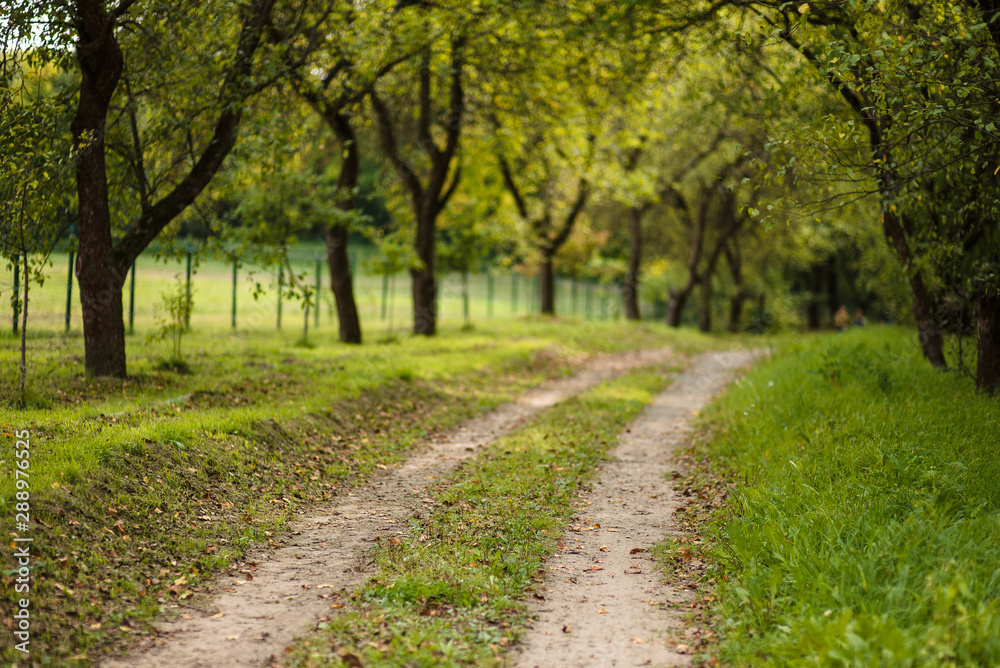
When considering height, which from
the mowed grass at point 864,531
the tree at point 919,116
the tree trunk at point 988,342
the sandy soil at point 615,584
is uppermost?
the tree at point 919,116

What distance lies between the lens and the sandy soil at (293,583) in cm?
430

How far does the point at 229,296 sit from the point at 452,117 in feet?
24.8

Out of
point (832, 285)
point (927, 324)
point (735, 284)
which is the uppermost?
point (832, 285)

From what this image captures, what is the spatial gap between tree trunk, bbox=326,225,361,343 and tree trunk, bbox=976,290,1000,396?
36.8ft

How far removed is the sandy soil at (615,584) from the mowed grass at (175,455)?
8.36 feet

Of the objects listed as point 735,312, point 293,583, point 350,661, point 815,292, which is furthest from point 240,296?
point 815,292

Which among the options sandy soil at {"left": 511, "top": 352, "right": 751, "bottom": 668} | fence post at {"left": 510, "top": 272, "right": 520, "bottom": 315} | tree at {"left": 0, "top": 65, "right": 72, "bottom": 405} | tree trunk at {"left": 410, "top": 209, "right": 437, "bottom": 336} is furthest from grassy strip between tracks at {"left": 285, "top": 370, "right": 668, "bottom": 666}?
fence post at {"left": 510, "top": 272, "right": 520, "bottom": 315}

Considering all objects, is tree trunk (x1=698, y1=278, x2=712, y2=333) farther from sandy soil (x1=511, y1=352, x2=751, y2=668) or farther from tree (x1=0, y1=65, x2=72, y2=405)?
tree (x1=0, y1=65, x2=72, y2=405)

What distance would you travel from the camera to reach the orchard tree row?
700cm

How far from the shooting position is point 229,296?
18.9 meters

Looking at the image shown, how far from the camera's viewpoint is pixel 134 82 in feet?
29.1

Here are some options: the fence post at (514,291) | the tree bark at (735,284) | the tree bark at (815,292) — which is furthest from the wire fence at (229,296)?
the tree bark at (815,292)

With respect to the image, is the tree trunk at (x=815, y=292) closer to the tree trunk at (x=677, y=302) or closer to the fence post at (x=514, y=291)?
the tree trunk at (x=677, y=302)

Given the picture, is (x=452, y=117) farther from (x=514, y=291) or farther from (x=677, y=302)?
(x=677, y=302)
